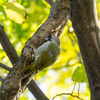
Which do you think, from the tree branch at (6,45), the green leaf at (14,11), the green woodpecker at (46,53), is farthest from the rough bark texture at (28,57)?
the green leaf at (14,11)

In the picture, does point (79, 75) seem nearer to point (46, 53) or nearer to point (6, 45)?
point (46, 53)

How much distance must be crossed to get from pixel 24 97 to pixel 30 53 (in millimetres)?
2717

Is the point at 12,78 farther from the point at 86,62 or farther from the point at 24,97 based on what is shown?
the point at 24,97

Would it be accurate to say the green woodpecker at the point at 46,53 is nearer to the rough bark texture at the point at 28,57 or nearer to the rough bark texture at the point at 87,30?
the rough bark texture at the point at 28,57

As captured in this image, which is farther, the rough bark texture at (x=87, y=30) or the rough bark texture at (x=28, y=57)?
the rough bark texture at (x=87, y=30)

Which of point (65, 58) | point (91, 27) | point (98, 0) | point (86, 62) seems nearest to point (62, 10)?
point (91, 27)

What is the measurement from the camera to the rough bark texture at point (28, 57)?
72.6 inches

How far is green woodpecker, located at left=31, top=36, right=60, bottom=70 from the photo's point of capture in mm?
2241

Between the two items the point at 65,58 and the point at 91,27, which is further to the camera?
the point at 65,58

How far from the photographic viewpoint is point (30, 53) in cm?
216

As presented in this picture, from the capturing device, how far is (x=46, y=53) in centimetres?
242

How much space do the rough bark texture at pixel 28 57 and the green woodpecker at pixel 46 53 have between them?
8cm

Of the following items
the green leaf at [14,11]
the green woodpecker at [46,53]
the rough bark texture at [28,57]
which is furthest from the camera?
the green woodpecker at [46,53]

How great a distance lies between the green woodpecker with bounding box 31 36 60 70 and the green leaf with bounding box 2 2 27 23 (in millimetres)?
580
